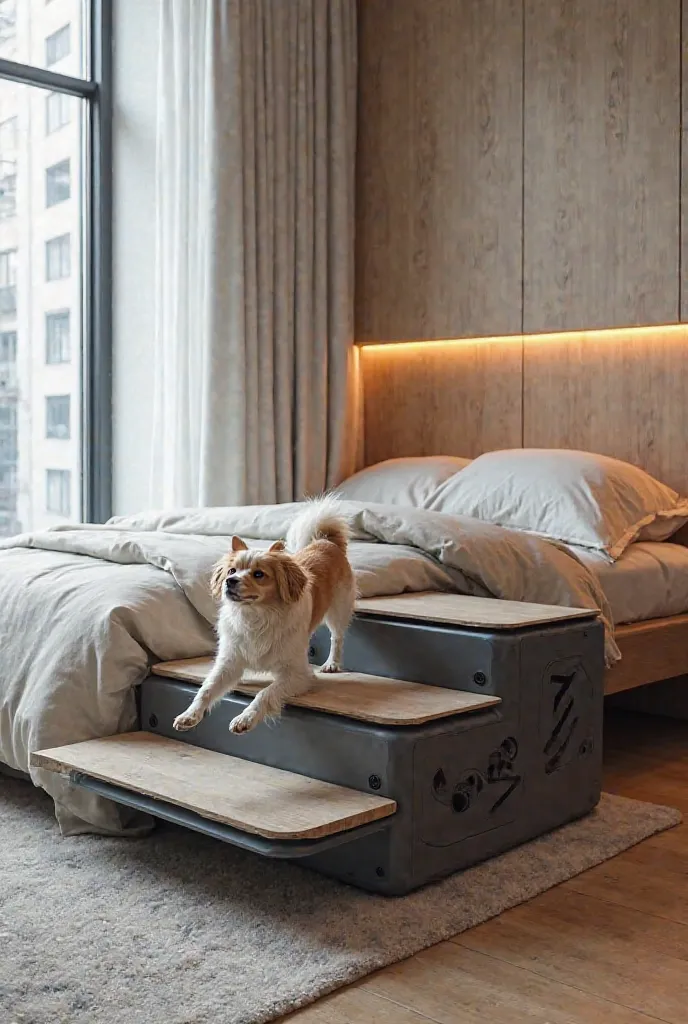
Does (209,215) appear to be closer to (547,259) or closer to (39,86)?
(39,86)

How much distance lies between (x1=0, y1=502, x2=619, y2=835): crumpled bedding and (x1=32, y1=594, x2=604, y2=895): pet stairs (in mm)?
88

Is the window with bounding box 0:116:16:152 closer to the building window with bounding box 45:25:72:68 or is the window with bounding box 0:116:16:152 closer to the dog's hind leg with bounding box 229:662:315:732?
the building window with bounding box 45:25:72:68

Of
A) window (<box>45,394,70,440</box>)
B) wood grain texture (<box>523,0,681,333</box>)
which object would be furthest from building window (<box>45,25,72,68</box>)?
wood grain texture (<box>523,0,681,333</box>)

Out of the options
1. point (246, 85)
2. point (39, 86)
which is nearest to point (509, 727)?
point (246, 85)

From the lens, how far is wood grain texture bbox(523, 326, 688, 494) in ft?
11.7

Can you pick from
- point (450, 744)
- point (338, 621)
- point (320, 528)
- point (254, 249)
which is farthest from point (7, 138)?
point (450, 744)

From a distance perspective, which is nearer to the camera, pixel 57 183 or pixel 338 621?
pixel 338 621

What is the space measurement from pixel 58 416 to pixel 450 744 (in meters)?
2.79

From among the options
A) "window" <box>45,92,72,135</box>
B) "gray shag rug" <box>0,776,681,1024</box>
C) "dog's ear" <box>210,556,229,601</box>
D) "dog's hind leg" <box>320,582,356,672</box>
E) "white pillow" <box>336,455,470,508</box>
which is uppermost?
"window" <box>45,92,72,135</box>

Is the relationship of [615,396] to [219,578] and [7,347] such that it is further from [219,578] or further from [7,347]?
[7,347]

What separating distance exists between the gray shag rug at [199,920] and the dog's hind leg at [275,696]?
11.8 inches

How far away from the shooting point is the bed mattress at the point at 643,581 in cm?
299

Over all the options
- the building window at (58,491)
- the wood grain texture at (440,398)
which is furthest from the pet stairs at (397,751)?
the building window at (58,491)

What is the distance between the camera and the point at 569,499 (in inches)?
129
